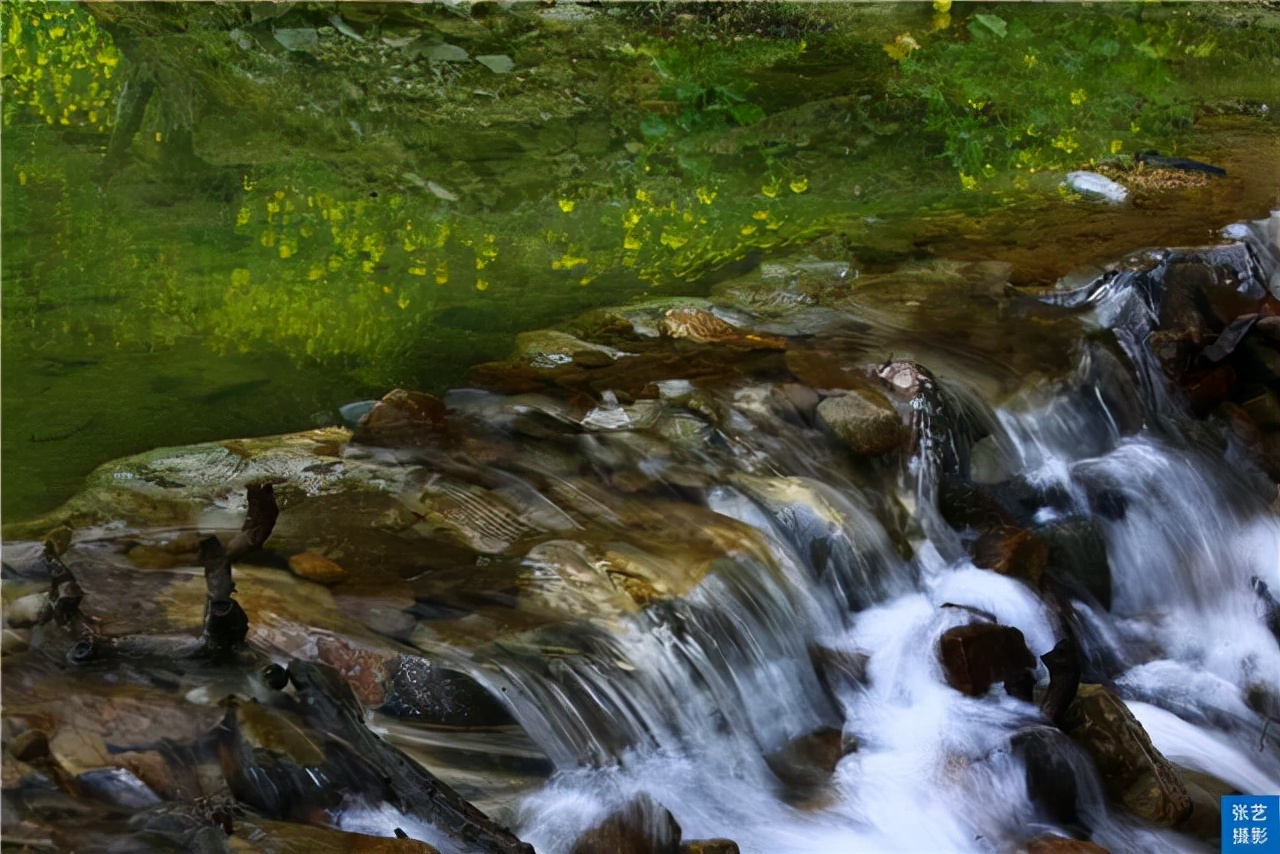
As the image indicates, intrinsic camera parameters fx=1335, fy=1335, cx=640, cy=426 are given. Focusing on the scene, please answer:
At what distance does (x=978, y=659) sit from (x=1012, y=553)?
1.34 ft

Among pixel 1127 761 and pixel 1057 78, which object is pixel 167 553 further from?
pixel 1057 78

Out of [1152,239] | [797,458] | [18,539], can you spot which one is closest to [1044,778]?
[797,458]

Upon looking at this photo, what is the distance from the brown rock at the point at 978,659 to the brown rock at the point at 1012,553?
265 millimetres

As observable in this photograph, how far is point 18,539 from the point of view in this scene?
2.91 m

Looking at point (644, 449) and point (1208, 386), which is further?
point (1208, 386)

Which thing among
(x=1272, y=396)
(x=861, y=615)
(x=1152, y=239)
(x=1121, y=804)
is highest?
(x=1152, y=239)

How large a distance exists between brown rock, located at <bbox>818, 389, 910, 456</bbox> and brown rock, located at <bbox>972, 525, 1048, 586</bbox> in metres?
0.38

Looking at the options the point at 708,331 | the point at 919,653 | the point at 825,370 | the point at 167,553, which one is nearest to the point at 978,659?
the point at 919,653

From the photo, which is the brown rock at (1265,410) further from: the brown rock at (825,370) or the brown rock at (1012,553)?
the brown rock at (825,370)

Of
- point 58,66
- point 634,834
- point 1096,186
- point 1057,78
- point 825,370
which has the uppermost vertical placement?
point 1057,78

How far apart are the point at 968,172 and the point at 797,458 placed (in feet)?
3.99

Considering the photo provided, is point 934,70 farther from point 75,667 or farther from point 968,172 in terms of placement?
point 75,667

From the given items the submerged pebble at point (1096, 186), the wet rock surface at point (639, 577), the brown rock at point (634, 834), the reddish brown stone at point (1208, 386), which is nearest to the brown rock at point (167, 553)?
the wet rock surface at point (639, 577)

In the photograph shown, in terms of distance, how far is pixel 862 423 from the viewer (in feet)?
12.6
